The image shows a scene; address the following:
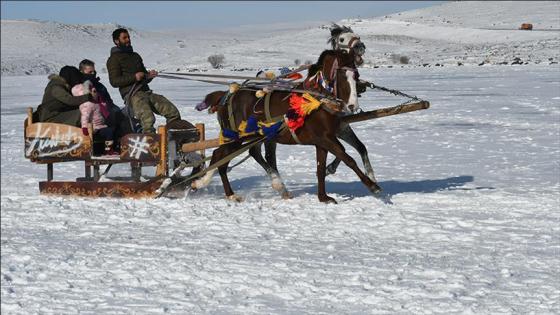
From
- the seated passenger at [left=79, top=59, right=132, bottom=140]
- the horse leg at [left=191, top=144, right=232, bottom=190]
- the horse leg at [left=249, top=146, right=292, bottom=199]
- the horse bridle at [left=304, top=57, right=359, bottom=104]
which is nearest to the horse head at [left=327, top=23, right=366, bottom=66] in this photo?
the horse bridle at [left=304, top=57, right=359, bottom=104]

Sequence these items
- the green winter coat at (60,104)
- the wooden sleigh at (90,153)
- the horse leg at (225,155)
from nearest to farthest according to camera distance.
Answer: the green winter coat at (60,104) < the wooden sleigh at (90,153) < the horse leg at (225,155)

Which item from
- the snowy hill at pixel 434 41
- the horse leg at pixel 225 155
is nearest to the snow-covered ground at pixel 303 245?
the horse leg at pixel 225 155

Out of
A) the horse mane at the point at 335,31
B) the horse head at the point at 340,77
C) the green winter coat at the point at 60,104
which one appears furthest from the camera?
the green winter coat at the point at 60,104

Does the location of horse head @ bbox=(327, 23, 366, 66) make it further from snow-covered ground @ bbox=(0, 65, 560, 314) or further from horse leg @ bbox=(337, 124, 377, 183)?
snow-covered ground @ bbox=(0, 65, 560, 314)

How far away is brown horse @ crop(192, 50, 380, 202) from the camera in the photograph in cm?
916

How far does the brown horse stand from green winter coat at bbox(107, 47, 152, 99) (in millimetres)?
1030

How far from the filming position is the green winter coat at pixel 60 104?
382 inches

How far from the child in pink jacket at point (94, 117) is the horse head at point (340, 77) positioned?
2.41 metres

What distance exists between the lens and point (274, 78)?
10094 millimetres

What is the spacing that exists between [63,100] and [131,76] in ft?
2.75

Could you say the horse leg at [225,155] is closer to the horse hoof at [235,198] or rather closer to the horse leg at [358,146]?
the horse hoof at [235,198]

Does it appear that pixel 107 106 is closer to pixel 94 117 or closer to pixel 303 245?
pixel 94 117

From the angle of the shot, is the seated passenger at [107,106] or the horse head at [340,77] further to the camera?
the seated passenger at [107,106]

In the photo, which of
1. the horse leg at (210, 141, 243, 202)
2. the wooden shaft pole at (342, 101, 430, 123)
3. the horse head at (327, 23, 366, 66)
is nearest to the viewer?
the horse head at (327, 23, 366, 66)
